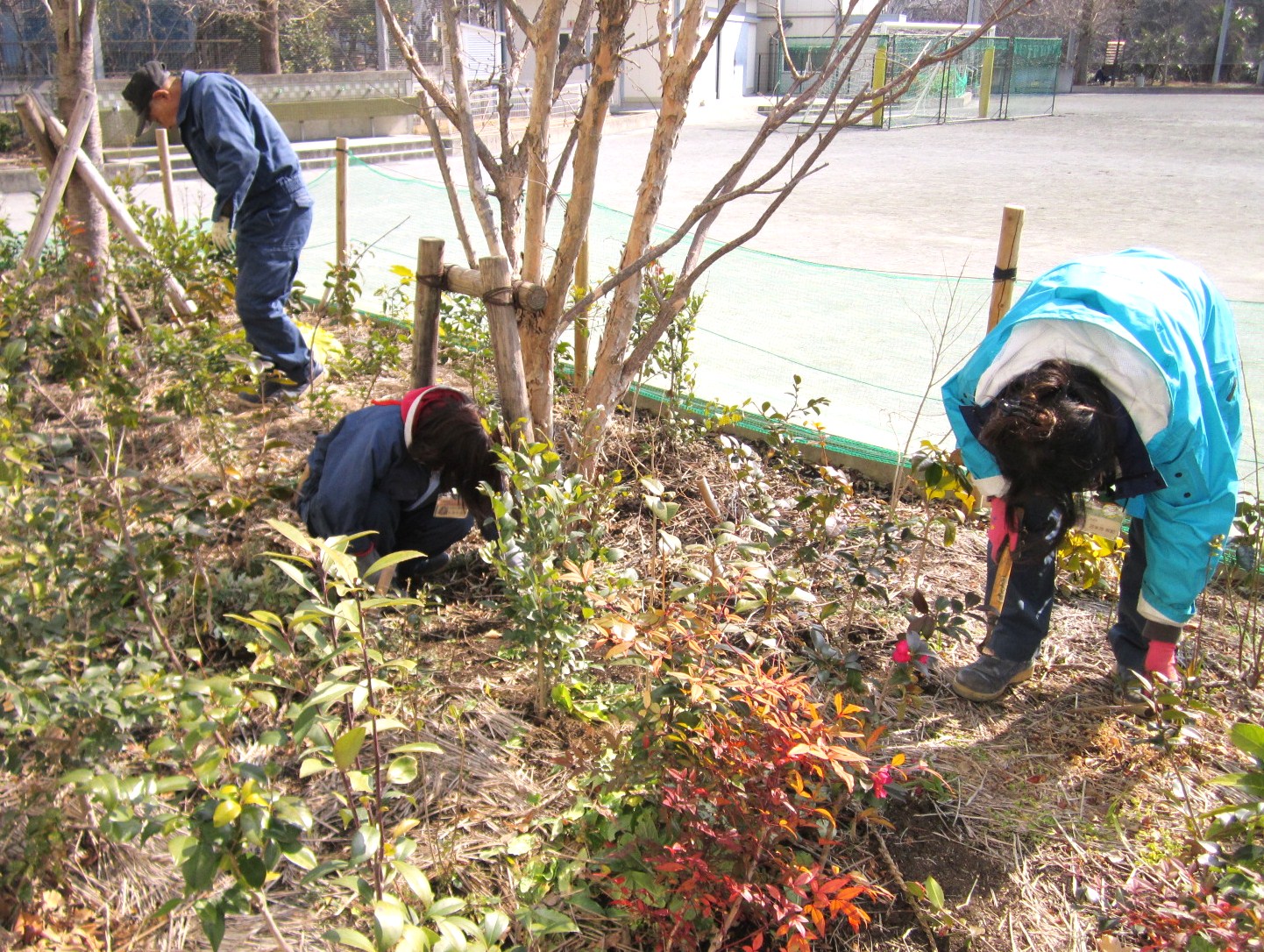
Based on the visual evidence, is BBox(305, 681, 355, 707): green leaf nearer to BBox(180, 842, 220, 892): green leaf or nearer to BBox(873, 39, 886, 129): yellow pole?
BBox(180, 842, 220, 892): green leaf

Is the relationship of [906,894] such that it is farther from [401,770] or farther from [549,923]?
[401,770]

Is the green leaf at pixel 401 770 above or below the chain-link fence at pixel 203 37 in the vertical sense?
below

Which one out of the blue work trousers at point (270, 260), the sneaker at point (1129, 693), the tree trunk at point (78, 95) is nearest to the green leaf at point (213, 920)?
the sneaker at point (1129, 693)

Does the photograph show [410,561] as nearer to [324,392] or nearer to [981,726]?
[324,392]

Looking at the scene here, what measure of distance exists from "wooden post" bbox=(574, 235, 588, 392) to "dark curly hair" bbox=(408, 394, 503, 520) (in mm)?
1551

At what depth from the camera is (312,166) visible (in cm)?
1683

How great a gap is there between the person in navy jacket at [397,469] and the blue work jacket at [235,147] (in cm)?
207

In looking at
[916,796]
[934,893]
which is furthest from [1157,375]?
[934,893]

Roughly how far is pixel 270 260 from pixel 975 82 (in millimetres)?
30380

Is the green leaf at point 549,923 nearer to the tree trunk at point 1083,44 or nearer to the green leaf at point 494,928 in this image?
the green leaf at point 494,928

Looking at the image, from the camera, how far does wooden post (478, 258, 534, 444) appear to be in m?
2.85

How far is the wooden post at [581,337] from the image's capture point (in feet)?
14.0

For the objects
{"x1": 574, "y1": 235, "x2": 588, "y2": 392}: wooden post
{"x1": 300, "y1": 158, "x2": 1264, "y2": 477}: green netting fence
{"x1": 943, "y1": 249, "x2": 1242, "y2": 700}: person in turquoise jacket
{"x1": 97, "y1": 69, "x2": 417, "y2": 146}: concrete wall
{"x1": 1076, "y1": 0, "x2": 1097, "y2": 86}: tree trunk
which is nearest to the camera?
{"x1": 943, "y1": 249, "x2": 1242, "y2": 700}: person in turquoise jacket

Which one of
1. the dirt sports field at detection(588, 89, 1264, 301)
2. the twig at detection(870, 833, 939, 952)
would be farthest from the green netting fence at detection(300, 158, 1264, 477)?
the twig at detection(870, 833, 939, 952)
